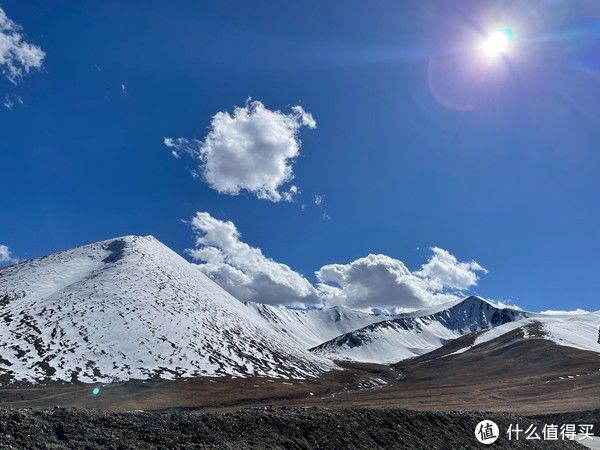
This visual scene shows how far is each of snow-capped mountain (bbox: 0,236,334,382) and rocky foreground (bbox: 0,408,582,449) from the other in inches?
2208

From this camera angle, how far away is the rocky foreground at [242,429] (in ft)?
48.2

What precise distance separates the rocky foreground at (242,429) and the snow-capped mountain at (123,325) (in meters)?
56.1

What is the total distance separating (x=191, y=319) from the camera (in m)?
106

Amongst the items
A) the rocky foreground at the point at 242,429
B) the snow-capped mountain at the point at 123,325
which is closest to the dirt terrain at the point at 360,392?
the snow-capped mountain at the point at 123,325

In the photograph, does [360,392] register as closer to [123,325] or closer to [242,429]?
[123,325]

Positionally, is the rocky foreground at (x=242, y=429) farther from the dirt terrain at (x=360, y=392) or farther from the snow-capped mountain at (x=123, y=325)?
the snow-capped mountain at (x=123, y=325)

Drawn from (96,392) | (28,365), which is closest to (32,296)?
(28,365)

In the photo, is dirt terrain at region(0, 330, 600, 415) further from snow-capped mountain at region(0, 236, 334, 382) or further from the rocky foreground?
the rocky foreground

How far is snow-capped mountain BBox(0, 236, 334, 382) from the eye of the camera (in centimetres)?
7238

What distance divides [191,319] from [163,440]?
9315 centimetres

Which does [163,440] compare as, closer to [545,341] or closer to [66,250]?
[66,250]

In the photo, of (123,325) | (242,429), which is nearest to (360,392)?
(123,325)

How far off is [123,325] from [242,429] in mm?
79119

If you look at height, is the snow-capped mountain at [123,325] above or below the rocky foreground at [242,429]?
above
